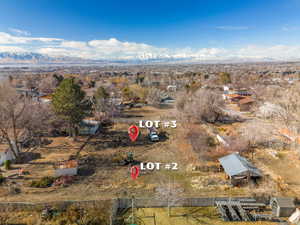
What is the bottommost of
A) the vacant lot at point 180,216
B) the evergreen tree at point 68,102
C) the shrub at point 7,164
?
the vacant lot at point 180,216

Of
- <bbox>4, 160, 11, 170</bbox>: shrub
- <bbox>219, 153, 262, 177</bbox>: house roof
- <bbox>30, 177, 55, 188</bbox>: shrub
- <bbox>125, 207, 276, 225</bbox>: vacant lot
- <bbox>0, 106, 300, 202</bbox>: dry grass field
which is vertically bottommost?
<bbox>125, 207, 276, 225</bbox>: vacant lot

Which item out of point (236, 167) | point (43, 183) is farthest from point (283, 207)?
point (43, 183)

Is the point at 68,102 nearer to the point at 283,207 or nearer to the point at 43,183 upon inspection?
the point at 43,183

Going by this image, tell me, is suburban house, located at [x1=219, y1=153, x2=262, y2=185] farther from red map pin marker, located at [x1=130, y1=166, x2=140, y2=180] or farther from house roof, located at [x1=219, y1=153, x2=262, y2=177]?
red map pin marker, located at [x1=130, y1=166, x2=140, y2=180]

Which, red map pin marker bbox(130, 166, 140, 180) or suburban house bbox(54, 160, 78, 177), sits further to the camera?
red map pin marker bbox(130, 166, 140, 180)

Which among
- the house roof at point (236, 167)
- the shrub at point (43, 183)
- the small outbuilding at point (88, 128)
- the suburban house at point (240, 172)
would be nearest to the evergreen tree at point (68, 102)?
the small outbuilding at point (88, 128)

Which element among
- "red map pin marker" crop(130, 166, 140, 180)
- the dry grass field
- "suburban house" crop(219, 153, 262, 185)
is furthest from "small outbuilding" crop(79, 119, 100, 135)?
"suburban house" crop(219, 153, 262, 185)

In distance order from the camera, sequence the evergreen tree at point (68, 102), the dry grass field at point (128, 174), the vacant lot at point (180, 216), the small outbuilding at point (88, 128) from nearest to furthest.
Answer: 1. the vacant lot at point (180, 216)
2. the dry grass field at point (128, 174)
3. the evergreen tree at point (68, 102)
4. the small outbuilding at point (88, 128)

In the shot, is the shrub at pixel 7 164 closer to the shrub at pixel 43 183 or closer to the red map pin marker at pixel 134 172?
the shrub at pixel 43 183

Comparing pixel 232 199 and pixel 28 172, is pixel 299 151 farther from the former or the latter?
pixel 28 172
